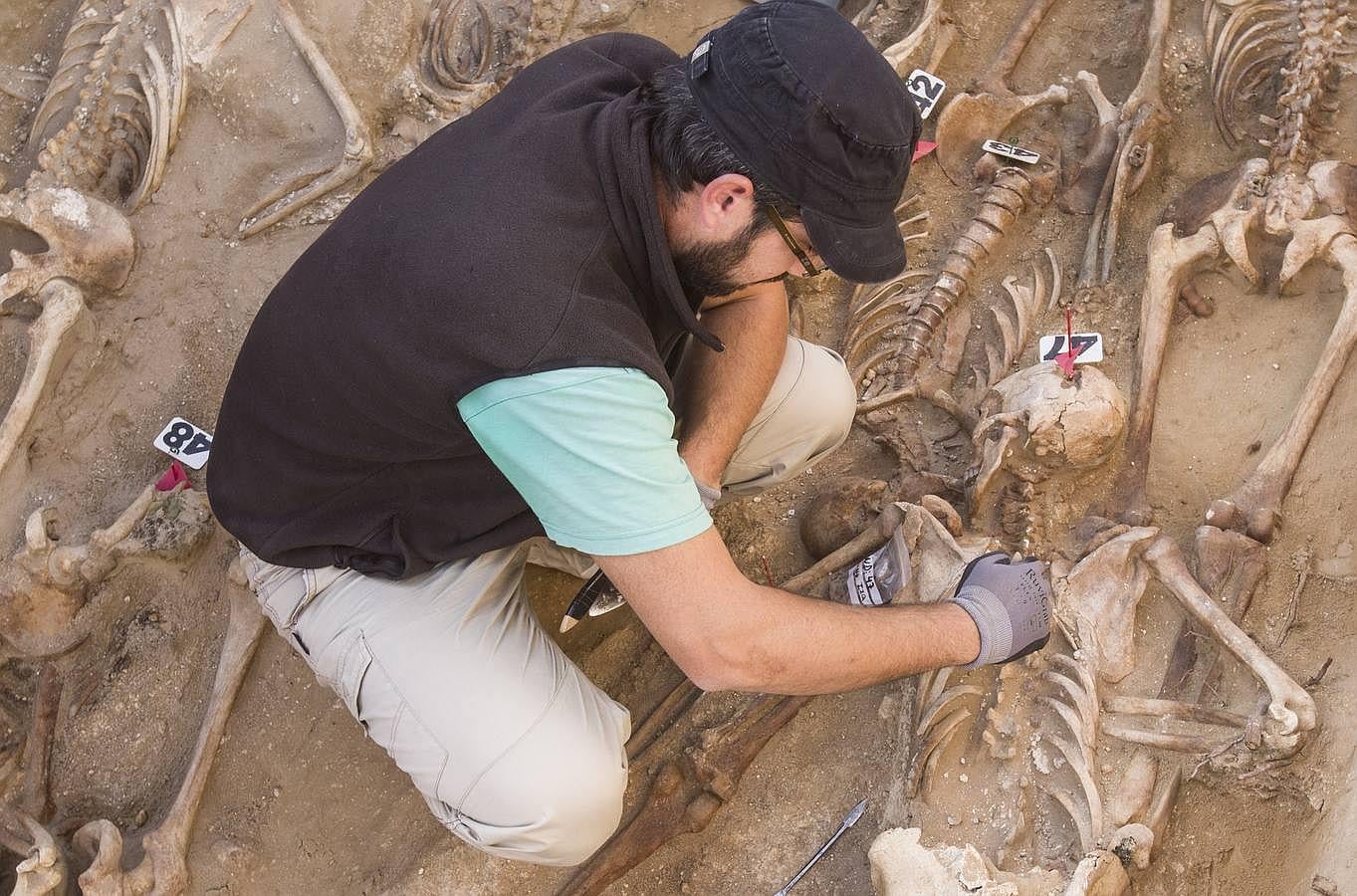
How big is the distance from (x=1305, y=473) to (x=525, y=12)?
3.36 meters

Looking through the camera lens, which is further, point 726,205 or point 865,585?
point 865,585

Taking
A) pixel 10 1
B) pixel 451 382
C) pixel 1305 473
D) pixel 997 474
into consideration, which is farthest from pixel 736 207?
pixel 10 1

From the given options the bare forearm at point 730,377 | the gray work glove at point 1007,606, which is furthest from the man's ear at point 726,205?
the gray work glove at point 1007,606

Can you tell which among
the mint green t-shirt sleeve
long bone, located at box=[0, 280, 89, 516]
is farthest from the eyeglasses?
long bone, located at box=[0, 280, 89, 516]

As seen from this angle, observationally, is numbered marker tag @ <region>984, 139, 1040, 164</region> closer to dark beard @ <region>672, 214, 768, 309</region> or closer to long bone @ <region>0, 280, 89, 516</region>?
dark beard @ <region>672, 214, 768, 309</region>

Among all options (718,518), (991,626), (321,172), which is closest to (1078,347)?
(991,626)

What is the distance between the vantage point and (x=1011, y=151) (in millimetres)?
4207

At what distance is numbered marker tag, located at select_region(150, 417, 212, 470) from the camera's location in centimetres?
391

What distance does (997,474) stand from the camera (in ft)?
11.2

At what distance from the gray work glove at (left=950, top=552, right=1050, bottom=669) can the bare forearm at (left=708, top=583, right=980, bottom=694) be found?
0.04m

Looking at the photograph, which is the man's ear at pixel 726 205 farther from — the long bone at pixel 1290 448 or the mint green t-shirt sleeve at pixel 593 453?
the long bone at pixel 1290 448

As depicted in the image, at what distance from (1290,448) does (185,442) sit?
3.53 meters

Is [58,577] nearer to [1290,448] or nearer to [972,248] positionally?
[972,248]

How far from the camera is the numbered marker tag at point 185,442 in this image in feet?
12.8
